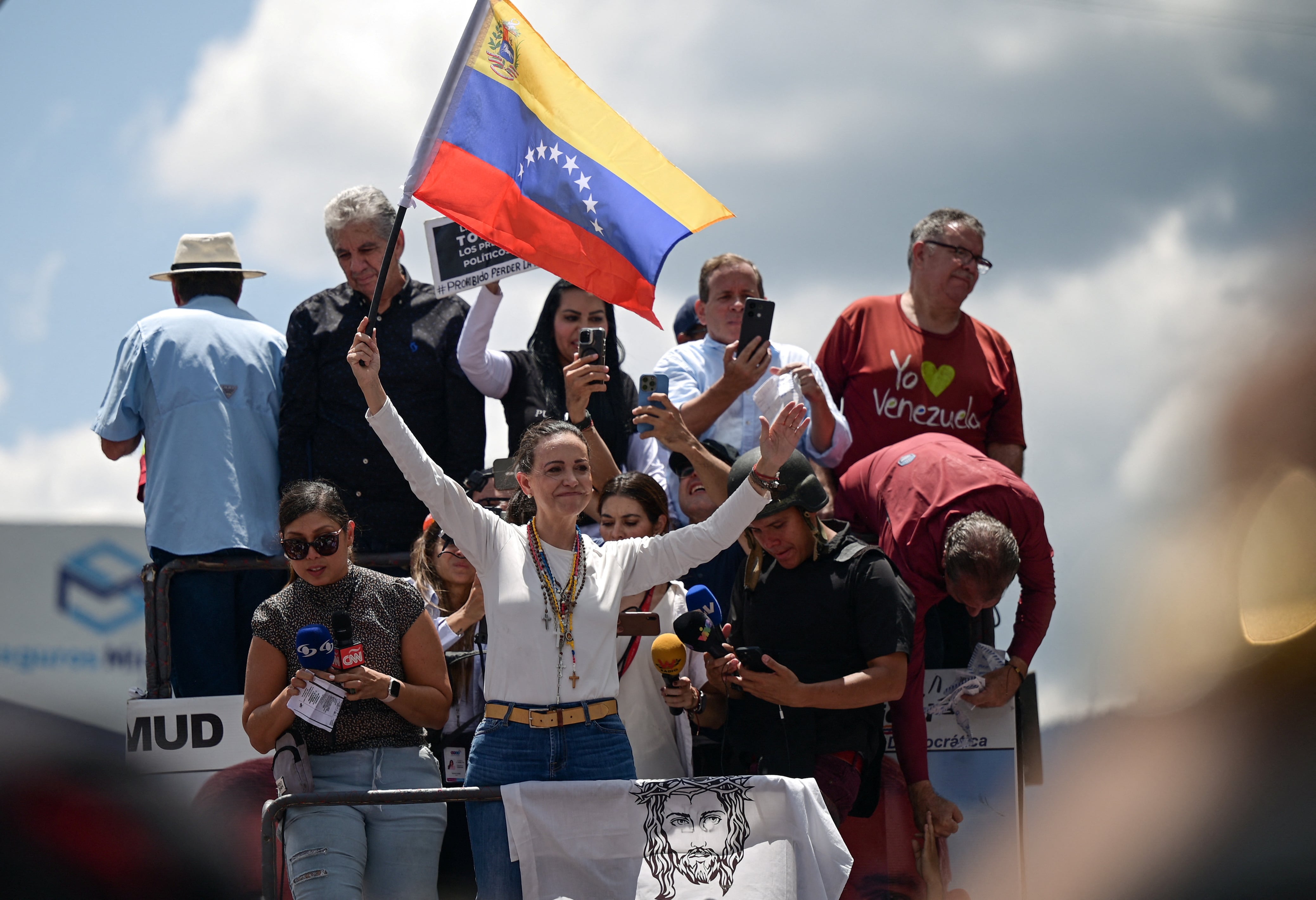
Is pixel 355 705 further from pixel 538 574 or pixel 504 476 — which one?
pixel 504 476

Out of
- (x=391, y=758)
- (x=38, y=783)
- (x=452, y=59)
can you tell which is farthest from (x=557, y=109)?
(x=38, y=783)

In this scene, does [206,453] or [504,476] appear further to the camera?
[206,453]

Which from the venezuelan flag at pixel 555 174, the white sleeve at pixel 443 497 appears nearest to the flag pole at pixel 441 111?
the venezuelan flag at pixel 555 174

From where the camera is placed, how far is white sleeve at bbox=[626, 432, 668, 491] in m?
5.33

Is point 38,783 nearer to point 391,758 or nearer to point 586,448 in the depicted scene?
point 391,758

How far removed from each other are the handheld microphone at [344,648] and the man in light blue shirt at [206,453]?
3.88 ft

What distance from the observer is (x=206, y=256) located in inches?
213

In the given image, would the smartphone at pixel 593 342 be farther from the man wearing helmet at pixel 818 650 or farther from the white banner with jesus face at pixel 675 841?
the white banner with jesus face at pixel 675 841

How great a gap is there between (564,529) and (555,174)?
1389 millimetres

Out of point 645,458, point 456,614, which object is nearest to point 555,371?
point 645,458

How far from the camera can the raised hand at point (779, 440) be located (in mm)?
3877

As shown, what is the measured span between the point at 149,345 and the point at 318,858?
2.43m

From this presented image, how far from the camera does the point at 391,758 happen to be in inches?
155

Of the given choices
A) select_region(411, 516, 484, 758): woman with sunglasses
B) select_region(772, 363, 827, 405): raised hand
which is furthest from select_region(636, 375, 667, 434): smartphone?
select_region(411, 516, 484, 758): woman with sunglasses
